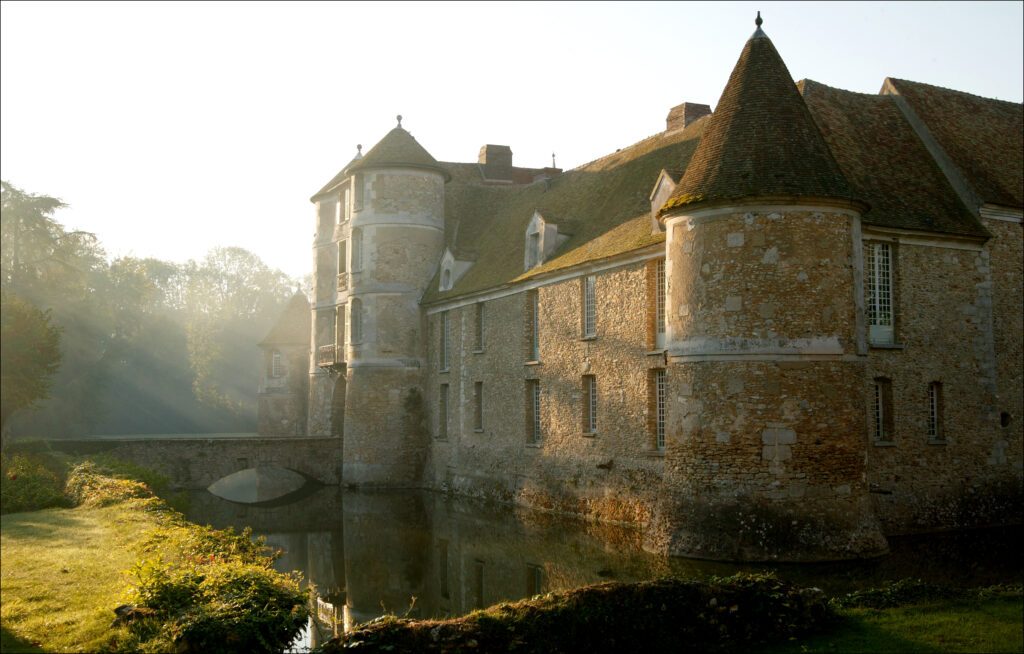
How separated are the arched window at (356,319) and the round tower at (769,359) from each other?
55.7ft

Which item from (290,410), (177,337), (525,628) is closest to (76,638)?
(525,628)

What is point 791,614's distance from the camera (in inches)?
380

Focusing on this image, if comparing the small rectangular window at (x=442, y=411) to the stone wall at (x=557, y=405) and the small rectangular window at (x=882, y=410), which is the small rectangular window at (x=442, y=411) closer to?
the stone wall at (x=557, y=405)

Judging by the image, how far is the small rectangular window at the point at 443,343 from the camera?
3042 centimetres

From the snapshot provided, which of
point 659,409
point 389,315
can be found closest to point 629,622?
point 659,409

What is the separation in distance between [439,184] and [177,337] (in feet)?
128

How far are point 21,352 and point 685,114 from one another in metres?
19.1

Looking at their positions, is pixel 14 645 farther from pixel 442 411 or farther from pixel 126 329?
pixel 126 329

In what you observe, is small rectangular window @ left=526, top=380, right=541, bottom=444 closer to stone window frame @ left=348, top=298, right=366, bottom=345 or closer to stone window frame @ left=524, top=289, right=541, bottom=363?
stone window frame @ left=524, top=289, right=541, bottom=363

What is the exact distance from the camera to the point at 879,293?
62.5 ft

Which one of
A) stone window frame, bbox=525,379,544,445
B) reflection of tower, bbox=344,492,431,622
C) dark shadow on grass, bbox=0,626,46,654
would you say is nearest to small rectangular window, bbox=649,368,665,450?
reflection of tower, bbox=344,492,431,622

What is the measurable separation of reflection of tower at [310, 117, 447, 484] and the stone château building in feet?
Result: 0.25

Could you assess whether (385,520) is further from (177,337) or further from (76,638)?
(177,337)

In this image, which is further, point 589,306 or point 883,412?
point 589,306
